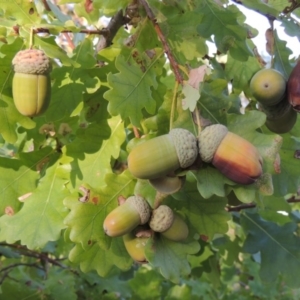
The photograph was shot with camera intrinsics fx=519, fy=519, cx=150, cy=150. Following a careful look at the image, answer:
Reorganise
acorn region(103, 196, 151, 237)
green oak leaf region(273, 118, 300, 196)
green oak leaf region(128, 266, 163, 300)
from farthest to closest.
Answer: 1. green oak leaf region(128, 266, 163, 300)
2. green oak leaf region(273, 118, 300, 196)
3. acorn region(103, 196, 151, 237)

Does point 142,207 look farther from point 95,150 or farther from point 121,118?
point 95,150

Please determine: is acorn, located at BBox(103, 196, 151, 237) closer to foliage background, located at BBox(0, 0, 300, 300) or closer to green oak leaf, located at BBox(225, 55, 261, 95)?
foliage background, located at BBox(0, 0, 300, 300)

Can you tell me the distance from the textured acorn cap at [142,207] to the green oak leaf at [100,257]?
0.81 ft

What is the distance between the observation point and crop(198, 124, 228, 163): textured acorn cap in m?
1.14

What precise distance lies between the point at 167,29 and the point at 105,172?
1.60ft

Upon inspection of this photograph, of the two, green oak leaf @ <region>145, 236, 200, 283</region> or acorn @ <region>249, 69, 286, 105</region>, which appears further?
acorn @ <region>249, 69, 286, 105</region>

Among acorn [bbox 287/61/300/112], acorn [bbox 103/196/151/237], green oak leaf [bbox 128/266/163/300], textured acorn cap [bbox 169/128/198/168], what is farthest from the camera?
green oak leaf [bbox 128/266/163/300]

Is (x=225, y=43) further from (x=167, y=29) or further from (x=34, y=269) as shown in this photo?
(x=34, y=269)

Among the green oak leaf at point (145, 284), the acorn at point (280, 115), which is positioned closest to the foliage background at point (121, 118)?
the acorn at point (280, 115)

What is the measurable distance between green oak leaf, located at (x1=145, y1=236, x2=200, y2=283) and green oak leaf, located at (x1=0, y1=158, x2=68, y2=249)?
0.37 m

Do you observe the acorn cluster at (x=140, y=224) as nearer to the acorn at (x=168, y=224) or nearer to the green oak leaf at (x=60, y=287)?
the acorn at (x=168, y=224)

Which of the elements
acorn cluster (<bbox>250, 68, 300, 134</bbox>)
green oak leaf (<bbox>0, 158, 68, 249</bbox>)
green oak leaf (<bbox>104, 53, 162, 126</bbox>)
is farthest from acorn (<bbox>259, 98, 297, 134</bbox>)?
green oak leaf (<bbox>0, 158, 68, 249</bbox>)

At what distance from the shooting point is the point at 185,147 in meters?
1.12

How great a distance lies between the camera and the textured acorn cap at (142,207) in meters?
1.29
